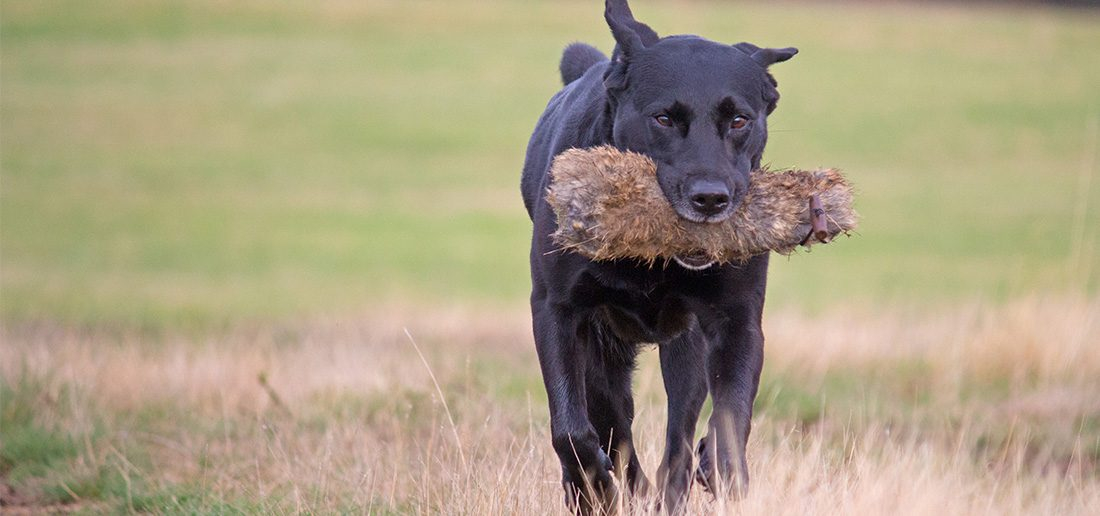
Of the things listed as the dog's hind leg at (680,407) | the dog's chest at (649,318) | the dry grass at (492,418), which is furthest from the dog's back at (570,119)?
the dry grass at (492,418)

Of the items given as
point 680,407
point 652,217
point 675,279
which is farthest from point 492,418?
point 652,217

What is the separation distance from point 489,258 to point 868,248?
19.0ft

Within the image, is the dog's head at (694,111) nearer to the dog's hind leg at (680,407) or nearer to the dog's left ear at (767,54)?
the dog's left ear at (767,54)

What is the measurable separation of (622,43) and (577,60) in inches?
61.0

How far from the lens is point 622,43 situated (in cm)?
512

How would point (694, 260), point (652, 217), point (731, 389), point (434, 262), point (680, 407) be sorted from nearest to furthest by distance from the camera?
point (652, 217) → point (694, 260) → point (731, 389) → point (680, 407) → point (434, 262)

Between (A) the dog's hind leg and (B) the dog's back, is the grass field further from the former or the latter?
(B) the dog's back

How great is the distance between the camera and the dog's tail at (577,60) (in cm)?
660

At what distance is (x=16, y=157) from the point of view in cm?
2838

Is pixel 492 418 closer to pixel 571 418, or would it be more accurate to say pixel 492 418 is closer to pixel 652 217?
pixel 571 418

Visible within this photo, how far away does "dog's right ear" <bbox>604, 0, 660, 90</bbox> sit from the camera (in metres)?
5.11

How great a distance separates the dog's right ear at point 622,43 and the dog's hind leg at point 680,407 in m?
0.92

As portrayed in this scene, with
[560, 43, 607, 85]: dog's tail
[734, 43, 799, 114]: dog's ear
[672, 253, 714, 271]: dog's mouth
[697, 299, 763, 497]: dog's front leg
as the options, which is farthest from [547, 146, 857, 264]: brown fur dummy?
[560, 43, 607, 85]: dog's tail

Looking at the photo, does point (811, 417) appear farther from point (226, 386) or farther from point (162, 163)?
point (162, 163)
